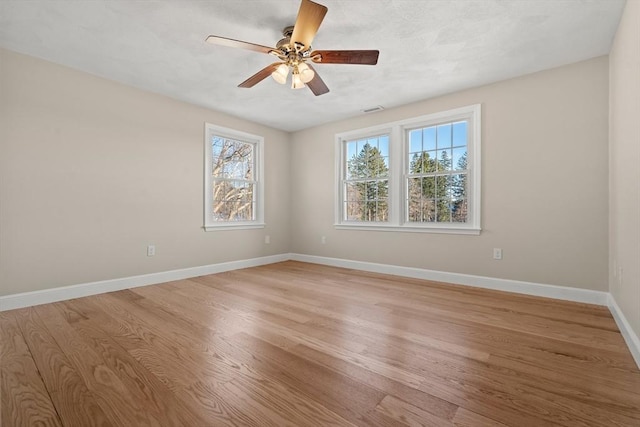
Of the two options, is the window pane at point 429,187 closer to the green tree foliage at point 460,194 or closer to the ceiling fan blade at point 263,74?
the green tree foliage at point 460,194

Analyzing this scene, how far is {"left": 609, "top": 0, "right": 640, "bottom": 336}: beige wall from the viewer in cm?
183

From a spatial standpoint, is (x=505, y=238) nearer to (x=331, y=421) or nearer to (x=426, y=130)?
(x=426, y=130)

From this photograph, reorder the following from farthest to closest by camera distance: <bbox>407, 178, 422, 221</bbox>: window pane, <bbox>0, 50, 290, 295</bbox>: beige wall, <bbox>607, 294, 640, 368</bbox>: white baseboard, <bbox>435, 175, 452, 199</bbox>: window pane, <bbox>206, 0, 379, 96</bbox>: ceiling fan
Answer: <bbox>407, 178, 422, 221</bbox>: window pane < <bbox>435, 175, 452, 199</bbox>: window pane < <bbox>0, 50, 290, 295</bbox>: beige wall < <bbox>206, 0, 379, 96</bbox>: ceiling fan < <bbox>607, 294, 640, 368</bbox>: white baseboard

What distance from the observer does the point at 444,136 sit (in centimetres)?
386

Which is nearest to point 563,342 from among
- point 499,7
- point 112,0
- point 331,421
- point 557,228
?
point 557,228

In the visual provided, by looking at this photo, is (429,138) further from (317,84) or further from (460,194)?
(317,84)

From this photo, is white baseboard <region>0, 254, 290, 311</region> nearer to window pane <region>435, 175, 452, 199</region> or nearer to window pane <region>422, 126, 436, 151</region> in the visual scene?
window pane <region>435, 175, 452, 199</region>

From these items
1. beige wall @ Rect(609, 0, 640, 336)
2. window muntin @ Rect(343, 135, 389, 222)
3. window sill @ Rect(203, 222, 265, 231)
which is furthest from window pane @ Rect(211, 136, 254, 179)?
beige wall @ Rect(609, 0, 640, 336)

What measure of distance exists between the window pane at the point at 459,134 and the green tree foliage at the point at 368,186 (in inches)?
39.6

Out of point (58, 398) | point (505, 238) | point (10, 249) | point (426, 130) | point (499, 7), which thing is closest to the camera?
point (58, 398)

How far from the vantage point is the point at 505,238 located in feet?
10.9

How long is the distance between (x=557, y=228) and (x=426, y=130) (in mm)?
1937

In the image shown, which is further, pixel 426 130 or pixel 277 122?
pixel 277 122

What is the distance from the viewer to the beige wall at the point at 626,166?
72.1 inches
